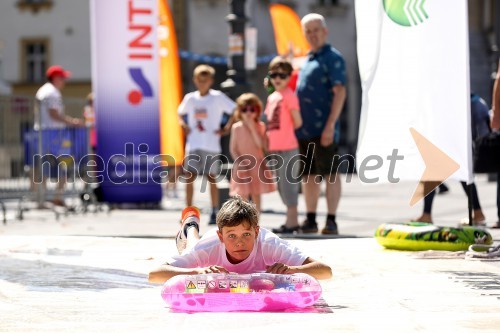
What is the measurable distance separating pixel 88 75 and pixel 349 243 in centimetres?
3344

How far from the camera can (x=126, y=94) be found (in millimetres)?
15148

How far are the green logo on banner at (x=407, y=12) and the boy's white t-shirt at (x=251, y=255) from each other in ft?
10.4

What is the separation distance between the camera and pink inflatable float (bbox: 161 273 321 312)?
219 inches

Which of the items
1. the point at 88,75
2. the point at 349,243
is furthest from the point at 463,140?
the point at 88,75

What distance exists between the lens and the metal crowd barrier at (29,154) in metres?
14.1

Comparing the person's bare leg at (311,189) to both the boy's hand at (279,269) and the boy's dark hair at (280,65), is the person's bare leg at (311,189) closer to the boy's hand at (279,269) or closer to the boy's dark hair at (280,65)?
the boy's dark hair at (280,65)

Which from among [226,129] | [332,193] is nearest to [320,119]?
[332,193]

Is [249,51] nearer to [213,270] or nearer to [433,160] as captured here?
[433,160]

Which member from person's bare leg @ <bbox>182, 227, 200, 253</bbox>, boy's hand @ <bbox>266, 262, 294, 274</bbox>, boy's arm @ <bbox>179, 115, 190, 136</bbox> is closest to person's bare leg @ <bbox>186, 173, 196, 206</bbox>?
boy's arm @ <bbox>179, 115, 190, 136</bbox>

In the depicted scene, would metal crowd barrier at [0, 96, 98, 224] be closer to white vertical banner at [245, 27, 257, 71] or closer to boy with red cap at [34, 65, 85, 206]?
boy with red cap at [34, 65, 85, 206]

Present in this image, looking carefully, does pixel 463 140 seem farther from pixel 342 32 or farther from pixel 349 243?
pixel 342 32

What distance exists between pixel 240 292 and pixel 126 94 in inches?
387

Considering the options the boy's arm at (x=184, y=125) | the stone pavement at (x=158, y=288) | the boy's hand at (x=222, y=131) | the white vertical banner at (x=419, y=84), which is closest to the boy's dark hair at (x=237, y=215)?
the stone pavement at (x=158, y=288)

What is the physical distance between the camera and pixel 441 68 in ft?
28.4
